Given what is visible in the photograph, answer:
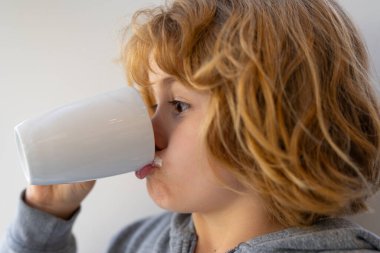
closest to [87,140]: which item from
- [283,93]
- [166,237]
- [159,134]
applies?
[159,134]

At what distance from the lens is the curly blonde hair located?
1.81ft

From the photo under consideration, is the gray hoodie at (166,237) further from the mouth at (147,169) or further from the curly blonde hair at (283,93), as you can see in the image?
the mouth at (147,169)

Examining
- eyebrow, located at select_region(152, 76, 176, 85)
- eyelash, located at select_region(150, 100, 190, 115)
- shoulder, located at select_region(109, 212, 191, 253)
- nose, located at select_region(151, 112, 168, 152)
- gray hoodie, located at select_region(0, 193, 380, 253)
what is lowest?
shoulder, located at select_region(109, 212, 191, 253)

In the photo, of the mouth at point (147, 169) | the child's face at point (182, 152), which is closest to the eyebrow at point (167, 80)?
the child's face at point (182, 152)

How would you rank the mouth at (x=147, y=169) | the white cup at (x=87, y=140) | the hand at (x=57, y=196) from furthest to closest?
the hand at (x=57, y=196), the mouth at (x=147, y=169), the white cup at (x=87, y=140)

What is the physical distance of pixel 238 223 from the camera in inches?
26.5

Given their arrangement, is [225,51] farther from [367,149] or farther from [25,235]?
[25,235]

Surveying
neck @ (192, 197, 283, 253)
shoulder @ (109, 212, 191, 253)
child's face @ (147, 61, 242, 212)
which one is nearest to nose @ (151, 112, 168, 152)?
child's face @ (147, 61, 242, 212)

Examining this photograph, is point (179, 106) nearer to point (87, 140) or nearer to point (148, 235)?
point (87, 140)

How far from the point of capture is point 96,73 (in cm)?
90

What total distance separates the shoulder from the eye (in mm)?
282

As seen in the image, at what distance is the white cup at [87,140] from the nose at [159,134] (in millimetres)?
42

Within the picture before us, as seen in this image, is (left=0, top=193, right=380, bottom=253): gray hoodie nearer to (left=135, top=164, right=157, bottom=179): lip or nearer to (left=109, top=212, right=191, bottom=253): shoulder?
(left=109, top=212, right=191, bottom=253): shoulder

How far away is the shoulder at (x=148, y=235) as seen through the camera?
850 millimetres
